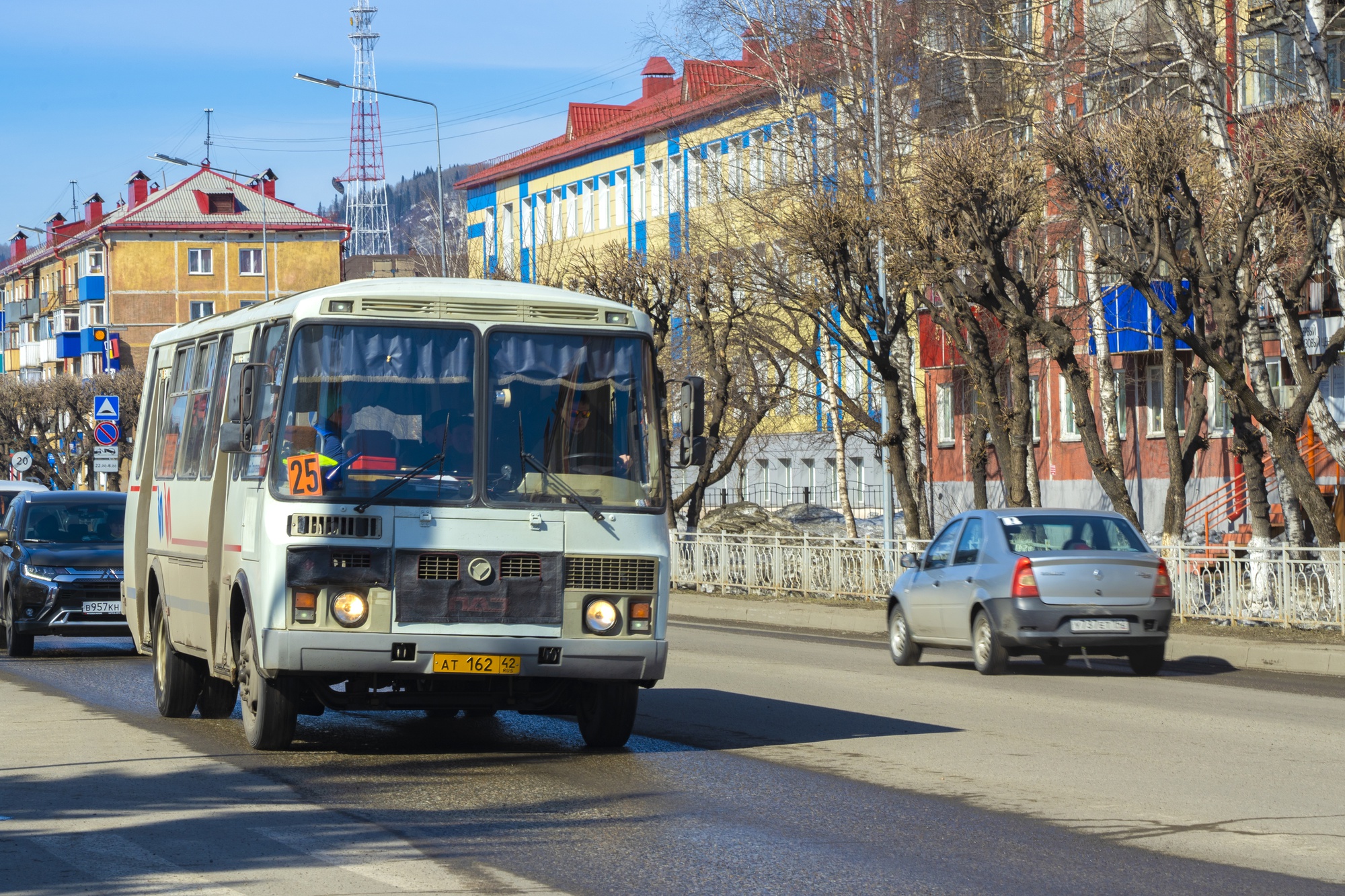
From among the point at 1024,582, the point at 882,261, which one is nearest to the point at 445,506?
the point at 1024,582

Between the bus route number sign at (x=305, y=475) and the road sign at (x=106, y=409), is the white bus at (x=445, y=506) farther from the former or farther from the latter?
the road sign at (x=106, y=409)

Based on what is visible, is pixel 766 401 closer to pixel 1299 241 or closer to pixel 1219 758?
pixel 1299 241

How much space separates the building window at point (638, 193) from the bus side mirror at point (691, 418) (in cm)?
5847

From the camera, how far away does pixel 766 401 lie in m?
39.9

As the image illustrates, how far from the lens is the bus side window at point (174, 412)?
14.1 meters

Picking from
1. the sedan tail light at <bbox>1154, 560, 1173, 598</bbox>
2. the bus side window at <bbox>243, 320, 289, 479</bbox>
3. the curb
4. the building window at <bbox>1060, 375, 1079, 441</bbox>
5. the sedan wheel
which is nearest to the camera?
the bus side window at <bbox>243, 320, 289, 479</bbox>

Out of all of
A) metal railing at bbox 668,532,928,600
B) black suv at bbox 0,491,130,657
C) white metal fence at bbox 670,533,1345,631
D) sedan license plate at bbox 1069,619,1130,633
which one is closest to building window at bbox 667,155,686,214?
white metal fence at bbox 670,533,1345,631

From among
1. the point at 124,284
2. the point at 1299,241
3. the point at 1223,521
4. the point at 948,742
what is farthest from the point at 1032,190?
the point at 124,284

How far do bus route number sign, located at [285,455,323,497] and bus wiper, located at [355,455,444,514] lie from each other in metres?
0.26

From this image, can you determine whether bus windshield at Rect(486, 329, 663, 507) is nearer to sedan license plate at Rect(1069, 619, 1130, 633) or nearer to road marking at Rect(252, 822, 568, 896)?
road marking at Rect(252, 822, 568, 896)

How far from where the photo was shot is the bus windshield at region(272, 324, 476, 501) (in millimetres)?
11000

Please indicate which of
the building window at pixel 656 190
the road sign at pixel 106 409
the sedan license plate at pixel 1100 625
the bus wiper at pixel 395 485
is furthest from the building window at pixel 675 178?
the bus wiper at pixel 395 485

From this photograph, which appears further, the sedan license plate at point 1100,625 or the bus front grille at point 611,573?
the sedan license plate at point 1100,625

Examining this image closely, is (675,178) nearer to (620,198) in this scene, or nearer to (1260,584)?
(620,198)
